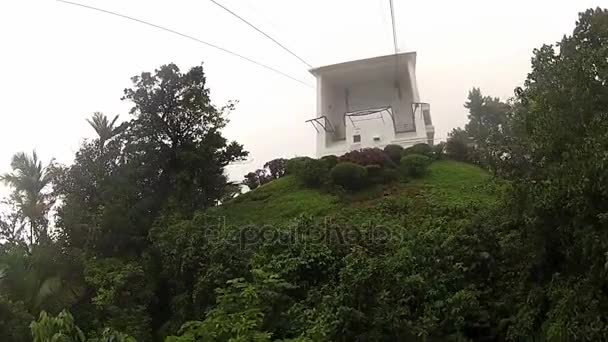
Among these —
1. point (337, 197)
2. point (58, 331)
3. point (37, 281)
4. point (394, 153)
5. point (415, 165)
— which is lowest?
point (58, 331)

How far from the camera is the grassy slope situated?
1477 cm

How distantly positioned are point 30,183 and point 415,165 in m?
10.5

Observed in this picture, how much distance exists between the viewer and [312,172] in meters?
17.1

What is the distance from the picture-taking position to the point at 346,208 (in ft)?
48.8

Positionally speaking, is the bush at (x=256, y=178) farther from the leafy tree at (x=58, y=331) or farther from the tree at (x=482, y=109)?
the leafy tree at (x=58, y=331)

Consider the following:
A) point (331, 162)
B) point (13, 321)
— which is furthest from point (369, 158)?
point (13, 321)

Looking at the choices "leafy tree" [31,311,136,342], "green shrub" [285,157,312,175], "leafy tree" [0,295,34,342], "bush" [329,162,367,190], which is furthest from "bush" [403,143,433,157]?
"leafy tree" [31,311,136,342]

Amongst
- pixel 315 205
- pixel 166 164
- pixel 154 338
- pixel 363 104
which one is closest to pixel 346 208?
pixel 315 205

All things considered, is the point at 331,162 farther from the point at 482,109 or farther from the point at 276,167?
the point at 482,109

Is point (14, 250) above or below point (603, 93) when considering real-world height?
below

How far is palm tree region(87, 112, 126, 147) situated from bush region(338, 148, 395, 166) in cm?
686

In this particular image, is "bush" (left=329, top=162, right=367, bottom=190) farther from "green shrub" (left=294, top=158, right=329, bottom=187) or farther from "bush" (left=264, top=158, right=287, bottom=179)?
"bush" (left=264, top=158, right=287, bottom=179)

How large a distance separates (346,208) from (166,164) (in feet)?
15.3

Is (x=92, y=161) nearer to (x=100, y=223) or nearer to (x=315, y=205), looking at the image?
(x=100, y=223)
